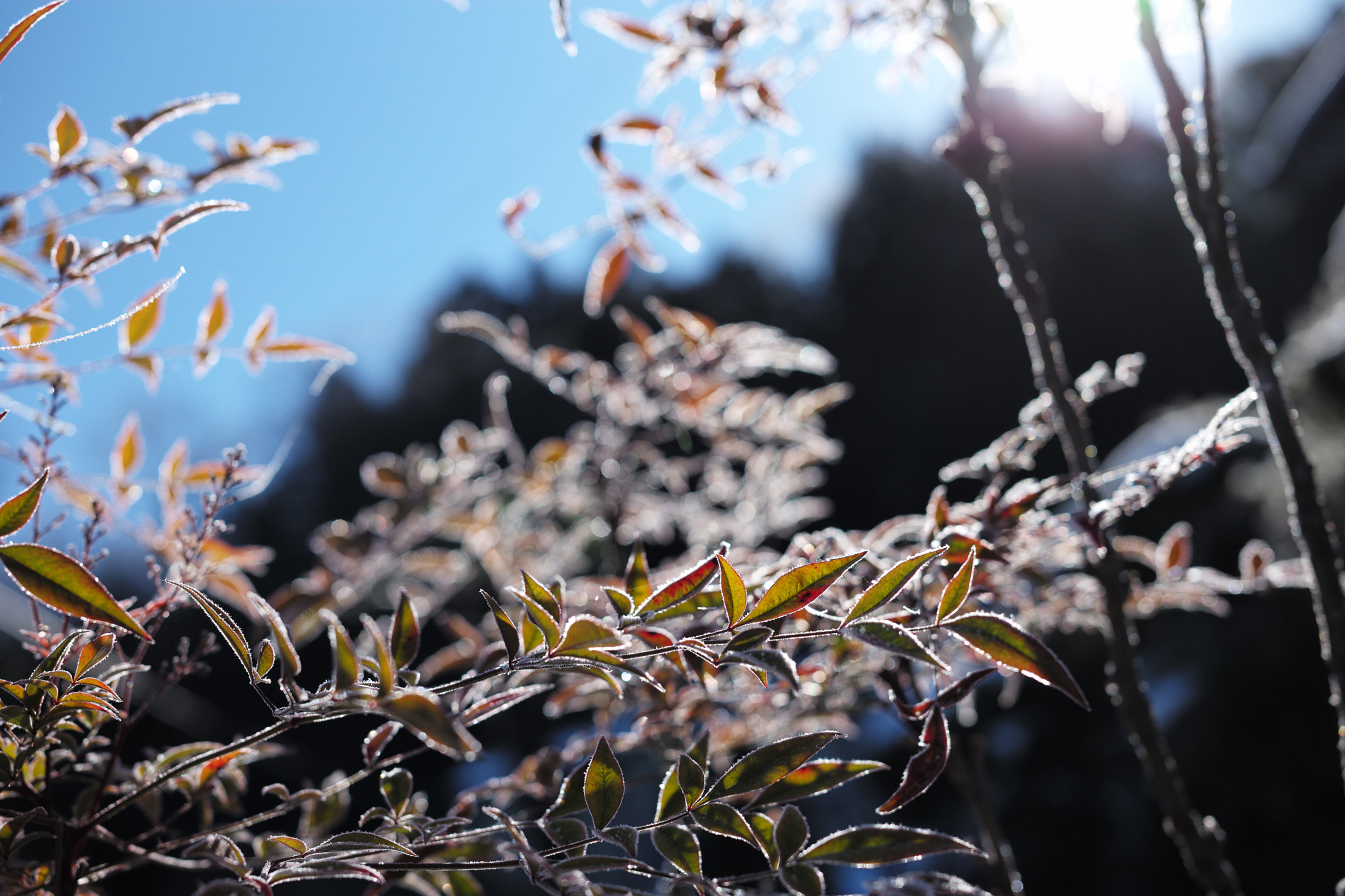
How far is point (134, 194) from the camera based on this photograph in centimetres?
58

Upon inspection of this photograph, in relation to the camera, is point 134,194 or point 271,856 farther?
point 134,194

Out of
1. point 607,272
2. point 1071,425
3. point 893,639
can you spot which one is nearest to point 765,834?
point 893,639

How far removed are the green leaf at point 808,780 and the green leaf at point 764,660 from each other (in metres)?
0.07

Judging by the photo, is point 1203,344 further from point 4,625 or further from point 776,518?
point 4,625

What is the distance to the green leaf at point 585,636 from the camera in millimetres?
303

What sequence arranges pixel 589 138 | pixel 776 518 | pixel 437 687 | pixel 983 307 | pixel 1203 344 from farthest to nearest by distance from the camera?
pixel 983 307 → pixel 1203 344 → pixel 776 518 → pixel 589 138 → pixel 437 687

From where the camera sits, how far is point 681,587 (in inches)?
13.2

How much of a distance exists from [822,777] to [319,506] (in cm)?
929

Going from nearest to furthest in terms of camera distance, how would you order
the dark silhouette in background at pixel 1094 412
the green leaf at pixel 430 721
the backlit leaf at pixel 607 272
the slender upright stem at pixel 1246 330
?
the green leaf at pixel 430 721 < the slender upright stem at pixel 1246 330 < the backlit leaf at pixel 607 272 < the dark silhouette in background at pixel 1094 412

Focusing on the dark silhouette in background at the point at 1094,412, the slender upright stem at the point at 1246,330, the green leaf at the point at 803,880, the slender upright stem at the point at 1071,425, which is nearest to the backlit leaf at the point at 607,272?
the slender upright stem at the point at 1071,425

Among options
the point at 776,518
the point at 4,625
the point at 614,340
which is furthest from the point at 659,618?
the point at 614,340

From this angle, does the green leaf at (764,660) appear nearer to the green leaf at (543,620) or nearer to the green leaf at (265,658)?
the green leaf at (543,620)

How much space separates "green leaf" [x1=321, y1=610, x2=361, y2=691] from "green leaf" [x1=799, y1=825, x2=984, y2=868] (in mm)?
206

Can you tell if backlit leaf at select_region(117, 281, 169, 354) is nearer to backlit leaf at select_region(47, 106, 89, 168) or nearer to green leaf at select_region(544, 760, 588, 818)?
backlit leaf at select_region(47, 106, 89, 168)
